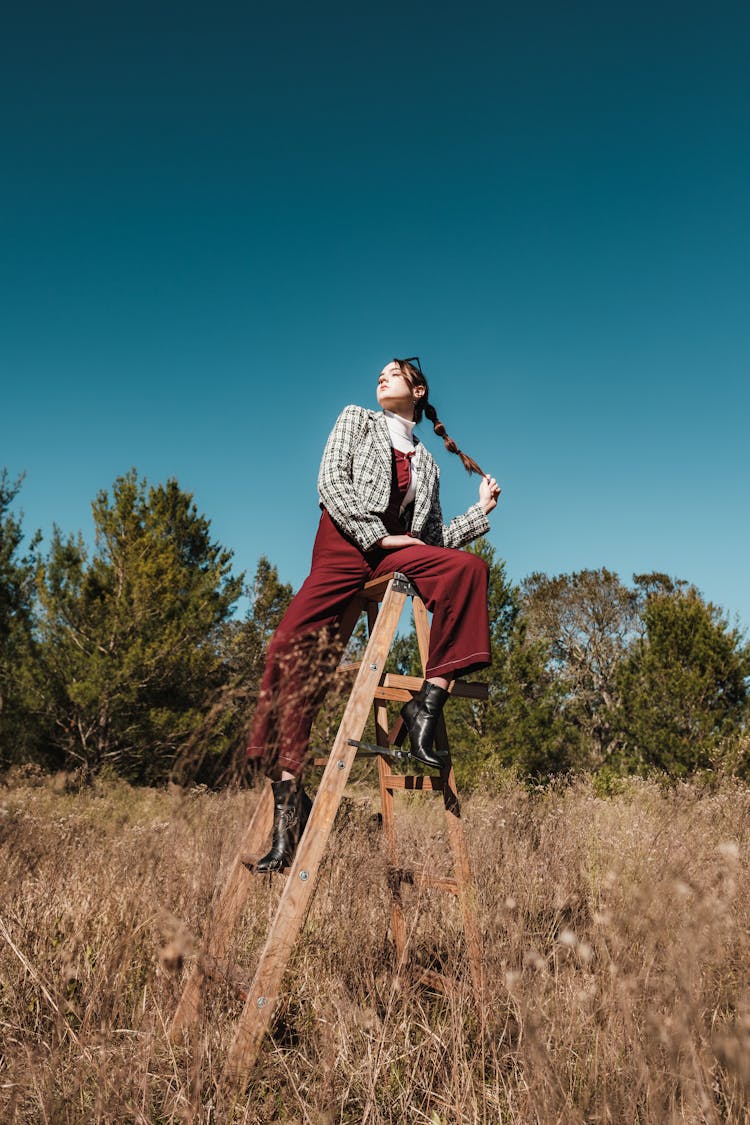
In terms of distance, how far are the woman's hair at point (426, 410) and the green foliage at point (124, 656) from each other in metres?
9.89

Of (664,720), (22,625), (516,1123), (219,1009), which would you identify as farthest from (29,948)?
(664,720)

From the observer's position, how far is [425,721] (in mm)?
2020

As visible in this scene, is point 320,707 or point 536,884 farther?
point 536,884

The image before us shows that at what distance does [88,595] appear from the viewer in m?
13.7

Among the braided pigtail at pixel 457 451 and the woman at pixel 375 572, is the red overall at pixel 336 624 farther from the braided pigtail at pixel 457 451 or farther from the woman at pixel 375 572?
the braided pigtail at pixel 457 451

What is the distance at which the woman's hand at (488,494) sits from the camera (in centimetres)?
278

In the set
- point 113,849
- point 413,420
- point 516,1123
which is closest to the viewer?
point 516,1123

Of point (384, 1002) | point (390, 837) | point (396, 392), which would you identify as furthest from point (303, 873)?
point (396, 392)

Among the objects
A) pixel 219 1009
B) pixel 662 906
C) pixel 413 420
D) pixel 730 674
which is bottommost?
pixel 219 1009

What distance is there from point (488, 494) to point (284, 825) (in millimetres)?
Answer: 1538

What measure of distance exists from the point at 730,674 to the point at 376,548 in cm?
1444

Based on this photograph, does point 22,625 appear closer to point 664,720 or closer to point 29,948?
point 29,948

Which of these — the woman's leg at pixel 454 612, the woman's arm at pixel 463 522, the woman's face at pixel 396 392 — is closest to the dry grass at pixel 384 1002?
the woman's leg at pixel 454 612

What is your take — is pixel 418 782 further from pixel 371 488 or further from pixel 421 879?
pixel 371 488
